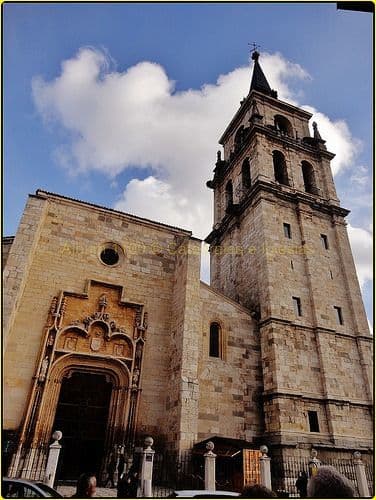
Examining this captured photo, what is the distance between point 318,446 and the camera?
43.6 feet

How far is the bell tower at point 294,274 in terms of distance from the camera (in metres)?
14.3

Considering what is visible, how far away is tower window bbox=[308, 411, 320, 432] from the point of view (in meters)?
14.0

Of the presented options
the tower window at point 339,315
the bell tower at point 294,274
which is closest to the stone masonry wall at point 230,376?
the bell tower at point 294,274

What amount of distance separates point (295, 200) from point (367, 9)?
1564 centimetres

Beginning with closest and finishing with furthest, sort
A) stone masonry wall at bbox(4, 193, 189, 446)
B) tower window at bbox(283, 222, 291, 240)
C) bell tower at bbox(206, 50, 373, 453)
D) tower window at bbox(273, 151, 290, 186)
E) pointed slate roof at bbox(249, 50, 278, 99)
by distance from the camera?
stone masonry wall at bbox(4, 193, 189, 446) → bell tower at bbox(206, 50, 373, 453) → tower window at bbox(283, 222, 291, 240) → tower window at bbox(273, 151, 290, 186) → pointed slate roof at bbox(249, 50, 278, 99)

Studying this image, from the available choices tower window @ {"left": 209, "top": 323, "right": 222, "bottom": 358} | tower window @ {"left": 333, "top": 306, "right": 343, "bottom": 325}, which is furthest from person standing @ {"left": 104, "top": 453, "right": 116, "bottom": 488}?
tower window @ {"left": 333, "top": 306, "right": 343, "bottom": 325}

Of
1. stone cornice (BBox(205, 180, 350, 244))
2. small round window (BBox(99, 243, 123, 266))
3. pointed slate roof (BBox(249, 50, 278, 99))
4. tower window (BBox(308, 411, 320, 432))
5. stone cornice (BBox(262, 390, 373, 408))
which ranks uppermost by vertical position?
pointed slate roof (BBox(249, 50, 278, 99))

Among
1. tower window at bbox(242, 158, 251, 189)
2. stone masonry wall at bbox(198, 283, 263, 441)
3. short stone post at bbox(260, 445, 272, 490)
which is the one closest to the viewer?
short stone post at bbox(260, 445, 272, 490)

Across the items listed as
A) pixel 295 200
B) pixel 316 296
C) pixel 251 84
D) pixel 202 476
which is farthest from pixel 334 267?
pixel 251 84

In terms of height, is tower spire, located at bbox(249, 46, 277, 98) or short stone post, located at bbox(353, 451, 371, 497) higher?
tower spire, located at bbox(249, 46, 277, 98)

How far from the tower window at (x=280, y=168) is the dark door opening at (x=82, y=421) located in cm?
1522

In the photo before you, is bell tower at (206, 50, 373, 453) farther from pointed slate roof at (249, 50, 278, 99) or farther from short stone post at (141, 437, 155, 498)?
short stone post at (141, 437, 155, 498)

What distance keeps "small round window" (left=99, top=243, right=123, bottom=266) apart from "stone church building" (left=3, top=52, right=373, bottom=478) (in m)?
0.05

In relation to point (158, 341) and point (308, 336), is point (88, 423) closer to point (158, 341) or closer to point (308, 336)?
point (158, 341)
